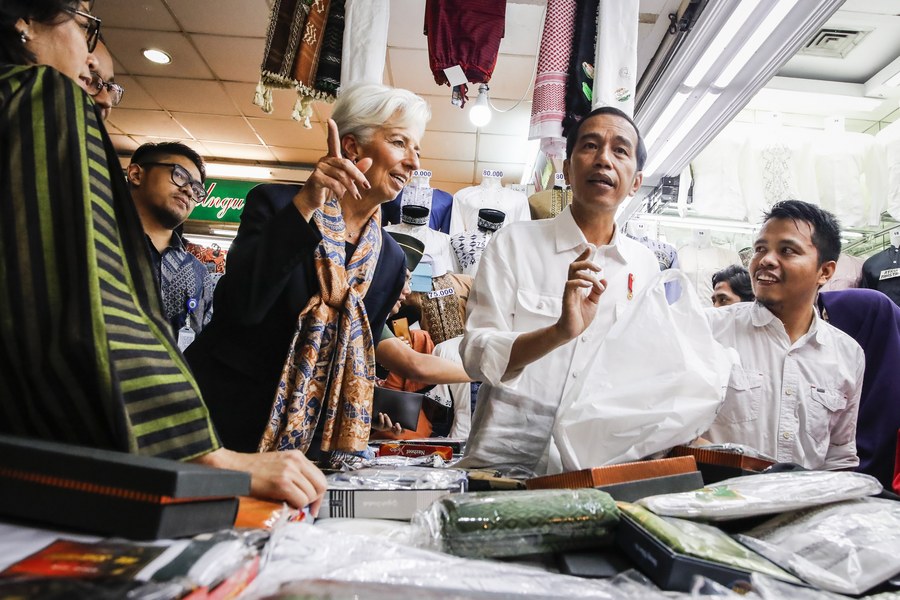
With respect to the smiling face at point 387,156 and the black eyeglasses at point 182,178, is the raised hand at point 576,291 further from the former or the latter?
the black eyeglasses at point 182,178

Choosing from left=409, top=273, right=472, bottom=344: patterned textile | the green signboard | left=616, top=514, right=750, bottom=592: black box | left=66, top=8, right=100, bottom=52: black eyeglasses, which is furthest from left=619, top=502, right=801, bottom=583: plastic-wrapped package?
the green signboard

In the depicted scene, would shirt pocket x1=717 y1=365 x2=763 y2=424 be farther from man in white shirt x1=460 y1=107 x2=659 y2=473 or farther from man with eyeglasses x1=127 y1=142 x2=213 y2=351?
man with eyeglasses x1=127 y1=142 x2=213 y2=351

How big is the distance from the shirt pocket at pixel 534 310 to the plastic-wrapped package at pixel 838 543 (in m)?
0.88

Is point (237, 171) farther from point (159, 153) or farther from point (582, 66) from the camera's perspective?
point (582, 66)

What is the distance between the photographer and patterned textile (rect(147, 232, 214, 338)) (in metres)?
2.66

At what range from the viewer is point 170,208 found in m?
2.64

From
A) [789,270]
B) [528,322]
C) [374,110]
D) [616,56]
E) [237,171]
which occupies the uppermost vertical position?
[237,171]

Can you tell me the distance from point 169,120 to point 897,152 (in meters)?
7.32

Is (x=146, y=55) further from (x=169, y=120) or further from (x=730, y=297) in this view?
(x=730, y=297)

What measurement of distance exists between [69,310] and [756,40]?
2841 millimetres

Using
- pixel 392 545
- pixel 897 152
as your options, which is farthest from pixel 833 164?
pixel 392 545

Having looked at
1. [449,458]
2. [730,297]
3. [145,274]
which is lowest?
[449,458]

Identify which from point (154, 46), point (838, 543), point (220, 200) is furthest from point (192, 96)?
point (838, 543)

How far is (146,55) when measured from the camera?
517cm
